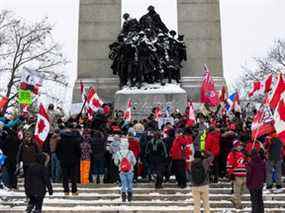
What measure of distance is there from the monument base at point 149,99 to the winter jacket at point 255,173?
10.4 metres

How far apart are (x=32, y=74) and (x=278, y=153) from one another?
7.20 m

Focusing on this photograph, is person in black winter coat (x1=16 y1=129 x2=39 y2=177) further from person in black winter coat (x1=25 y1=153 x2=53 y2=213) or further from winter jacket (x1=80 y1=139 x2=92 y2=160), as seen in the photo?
winter jacket (x1=80 y1=139 x2=92 y2=160)

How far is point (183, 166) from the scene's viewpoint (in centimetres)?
1489

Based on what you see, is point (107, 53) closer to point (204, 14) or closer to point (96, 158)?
point (204, 14)

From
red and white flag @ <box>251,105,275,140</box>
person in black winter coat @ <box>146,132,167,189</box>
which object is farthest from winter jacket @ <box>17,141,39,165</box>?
red and white flag @ <box>251,105,275,140</box>

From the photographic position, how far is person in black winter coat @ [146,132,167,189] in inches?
584

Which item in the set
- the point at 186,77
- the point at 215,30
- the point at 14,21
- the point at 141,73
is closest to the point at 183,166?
the point at 141,73

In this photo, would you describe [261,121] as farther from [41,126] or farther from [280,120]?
[41,126]

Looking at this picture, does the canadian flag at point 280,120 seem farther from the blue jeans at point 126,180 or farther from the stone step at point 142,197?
the blue jeans at point 126,180

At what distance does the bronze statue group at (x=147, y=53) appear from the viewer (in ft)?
76.2

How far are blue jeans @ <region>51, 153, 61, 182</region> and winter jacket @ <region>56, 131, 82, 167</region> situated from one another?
57.0 inches

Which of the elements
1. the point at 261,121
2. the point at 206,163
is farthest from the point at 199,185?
the point at 261,121

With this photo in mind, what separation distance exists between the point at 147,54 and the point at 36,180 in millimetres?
12167

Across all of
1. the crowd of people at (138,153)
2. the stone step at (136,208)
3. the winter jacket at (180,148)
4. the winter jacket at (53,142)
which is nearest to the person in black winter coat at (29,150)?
the crowd of people at (138,153)
